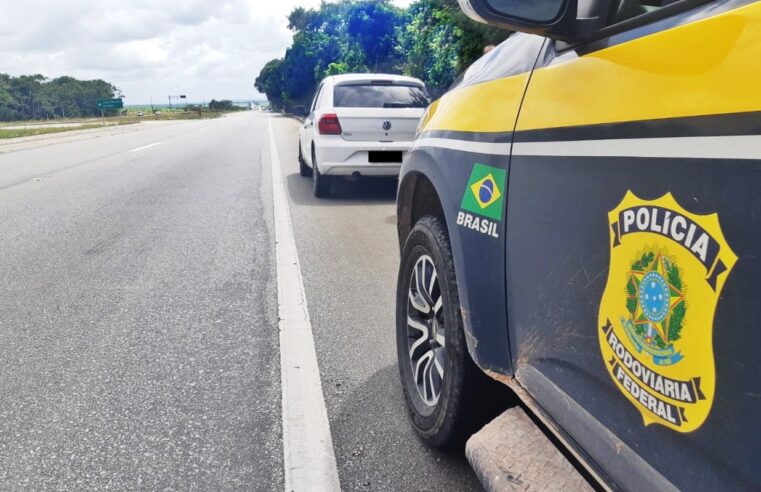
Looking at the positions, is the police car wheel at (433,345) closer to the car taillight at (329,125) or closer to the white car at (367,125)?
the white car at (367,125)

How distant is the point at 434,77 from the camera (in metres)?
15.2

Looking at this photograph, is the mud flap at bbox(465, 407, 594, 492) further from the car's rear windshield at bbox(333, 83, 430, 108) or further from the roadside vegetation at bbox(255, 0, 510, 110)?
the car's rear windshield at bbox(333, 83, 430, 108)

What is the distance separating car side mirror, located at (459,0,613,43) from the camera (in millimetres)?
1573

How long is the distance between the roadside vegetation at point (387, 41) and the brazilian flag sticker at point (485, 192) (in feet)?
17.3

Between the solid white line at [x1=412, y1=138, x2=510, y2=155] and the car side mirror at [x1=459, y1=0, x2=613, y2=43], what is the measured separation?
365 millimetres

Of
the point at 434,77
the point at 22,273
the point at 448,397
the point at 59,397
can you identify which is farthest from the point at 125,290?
the point at 434,77

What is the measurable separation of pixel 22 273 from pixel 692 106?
17.7 feet

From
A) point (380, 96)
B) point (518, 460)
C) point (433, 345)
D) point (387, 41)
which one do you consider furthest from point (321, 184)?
point (387, 41)

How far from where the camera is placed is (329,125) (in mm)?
8281

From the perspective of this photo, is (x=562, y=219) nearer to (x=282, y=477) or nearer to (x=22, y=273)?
(x=282, y=477)

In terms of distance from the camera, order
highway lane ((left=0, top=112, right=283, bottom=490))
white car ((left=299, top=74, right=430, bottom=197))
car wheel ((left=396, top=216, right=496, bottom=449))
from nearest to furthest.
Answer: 1. car wheel ((left=396, top=216, right=496, bottom=449))
2. highway lane ((left=0, top=112, right=283, bottom=490))
3. white car ((left=299, top=74, right=430, bottom=197))

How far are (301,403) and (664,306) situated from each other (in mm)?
2010

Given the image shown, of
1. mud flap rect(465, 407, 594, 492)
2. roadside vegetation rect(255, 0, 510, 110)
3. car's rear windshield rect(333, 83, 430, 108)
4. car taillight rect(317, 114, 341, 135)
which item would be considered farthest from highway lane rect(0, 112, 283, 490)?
roadside vegetation rect(255, 0, 510, 110)

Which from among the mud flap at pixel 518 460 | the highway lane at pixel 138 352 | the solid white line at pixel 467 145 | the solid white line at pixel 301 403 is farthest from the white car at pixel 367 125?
the mud flap at pixel 518 460
